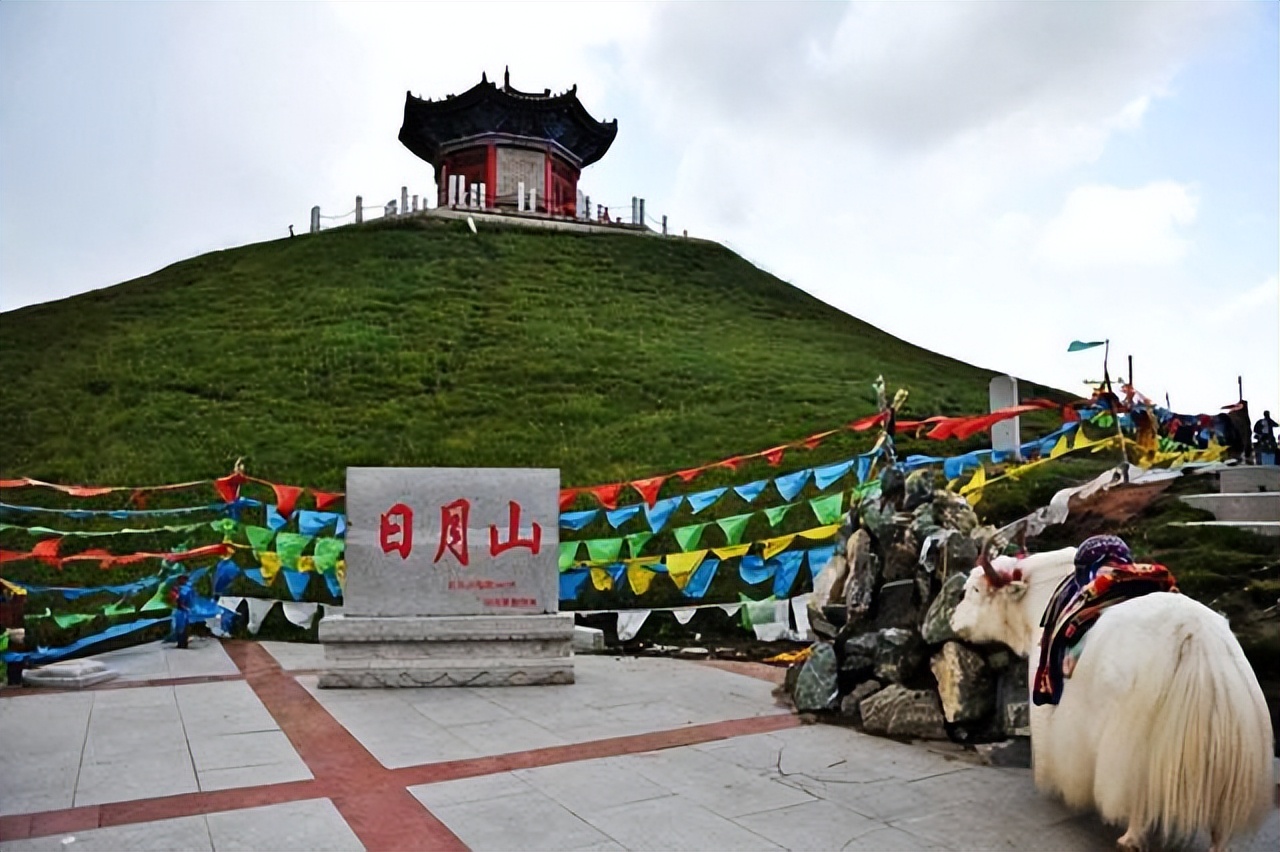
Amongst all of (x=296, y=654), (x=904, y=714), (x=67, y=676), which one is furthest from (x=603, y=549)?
(x=67, y=676)

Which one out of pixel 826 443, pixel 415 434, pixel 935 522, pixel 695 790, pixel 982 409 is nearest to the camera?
pixel 695 790

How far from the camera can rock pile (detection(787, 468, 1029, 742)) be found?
7504mm

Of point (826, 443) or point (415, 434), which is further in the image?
point (415, 434)

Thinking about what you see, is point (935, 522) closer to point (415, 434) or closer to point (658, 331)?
point (415, 434)

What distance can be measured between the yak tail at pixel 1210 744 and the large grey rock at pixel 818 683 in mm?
3909

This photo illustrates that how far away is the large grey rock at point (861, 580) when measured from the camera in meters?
8.99

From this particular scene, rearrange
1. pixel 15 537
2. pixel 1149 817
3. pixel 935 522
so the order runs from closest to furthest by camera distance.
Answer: pixel 1149 817 → pixel 935 522 → pixel 15 537

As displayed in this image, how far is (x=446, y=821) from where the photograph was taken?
5.88 metres

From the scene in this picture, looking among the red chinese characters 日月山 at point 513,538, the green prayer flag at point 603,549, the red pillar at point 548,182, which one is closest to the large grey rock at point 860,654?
the red chinese characters 日月山 at point 513,538

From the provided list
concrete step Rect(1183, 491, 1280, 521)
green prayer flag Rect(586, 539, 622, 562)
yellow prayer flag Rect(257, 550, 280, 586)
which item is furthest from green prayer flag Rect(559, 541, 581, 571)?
concrete step Rect(1183, 491, 1280, 521)

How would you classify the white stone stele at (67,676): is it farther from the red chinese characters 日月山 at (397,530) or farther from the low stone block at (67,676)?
the red chinese characters 日月山 at (397,530)

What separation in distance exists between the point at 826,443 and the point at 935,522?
14.9m

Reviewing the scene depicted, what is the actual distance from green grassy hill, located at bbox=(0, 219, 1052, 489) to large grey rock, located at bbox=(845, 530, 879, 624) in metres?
12.9

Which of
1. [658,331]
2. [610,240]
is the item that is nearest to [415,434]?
[658,331]
